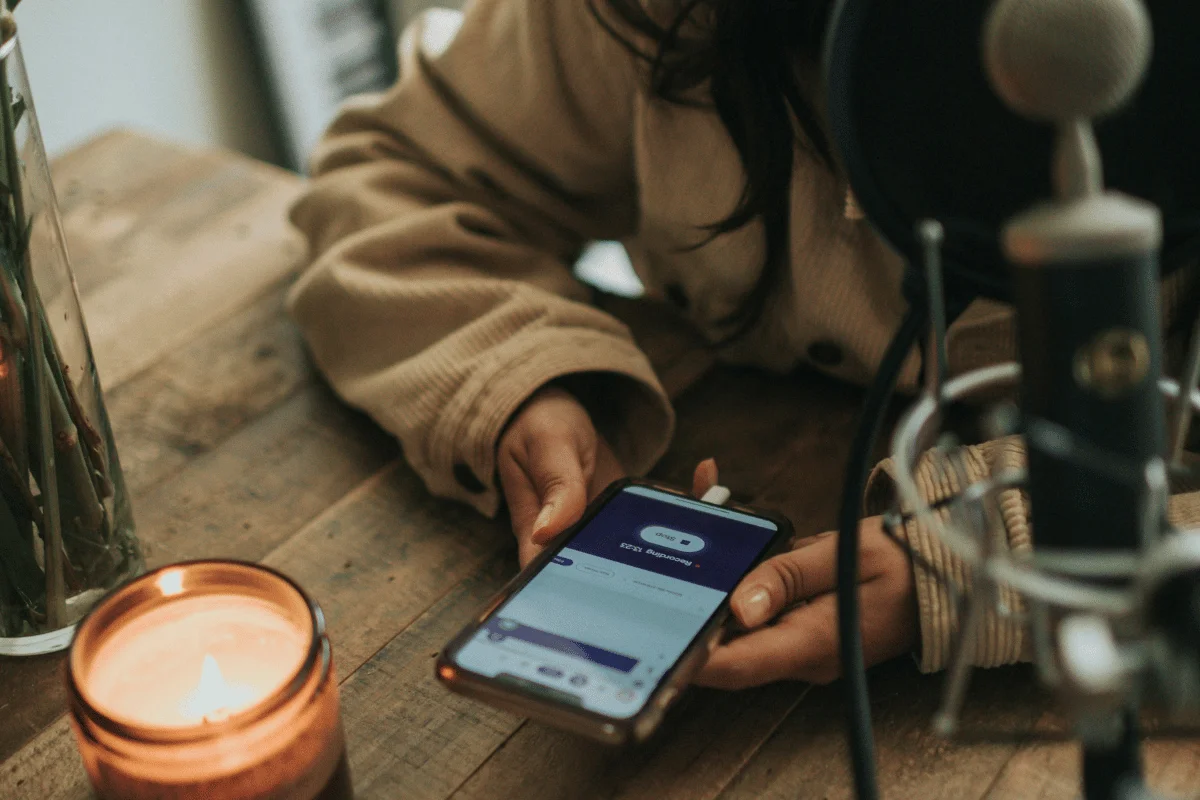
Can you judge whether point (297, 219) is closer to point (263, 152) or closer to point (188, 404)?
point (188, 404)

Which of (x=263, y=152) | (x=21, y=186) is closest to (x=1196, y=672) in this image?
(x=21, y=186)

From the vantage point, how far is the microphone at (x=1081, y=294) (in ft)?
0.74

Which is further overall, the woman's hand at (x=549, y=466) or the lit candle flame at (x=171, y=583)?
the woman's hand at (x=549, y=466)

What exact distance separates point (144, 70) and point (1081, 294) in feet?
5.05

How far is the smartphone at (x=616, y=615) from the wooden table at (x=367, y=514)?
3cm

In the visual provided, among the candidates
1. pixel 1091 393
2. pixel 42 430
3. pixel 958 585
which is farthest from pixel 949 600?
pixel 42 430

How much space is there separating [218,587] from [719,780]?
0.19 m

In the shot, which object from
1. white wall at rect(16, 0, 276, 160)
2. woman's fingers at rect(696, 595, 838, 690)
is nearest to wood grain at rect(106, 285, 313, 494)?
woman's fingers at rect(696, 595, 838, 690)

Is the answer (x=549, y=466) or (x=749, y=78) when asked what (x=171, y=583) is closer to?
(x=549, y=466)

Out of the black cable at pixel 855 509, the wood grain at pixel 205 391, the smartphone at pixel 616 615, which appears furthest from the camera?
the wood grain at pixel 205 391

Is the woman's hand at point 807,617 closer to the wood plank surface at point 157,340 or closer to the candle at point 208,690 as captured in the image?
the candle at point 208,690

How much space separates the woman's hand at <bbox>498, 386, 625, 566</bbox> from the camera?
0.54 metres

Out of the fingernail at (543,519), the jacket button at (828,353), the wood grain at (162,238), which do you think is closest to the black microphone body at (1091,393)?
the fingernail at (543,519)

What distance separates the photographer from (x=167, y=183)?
88 cm
